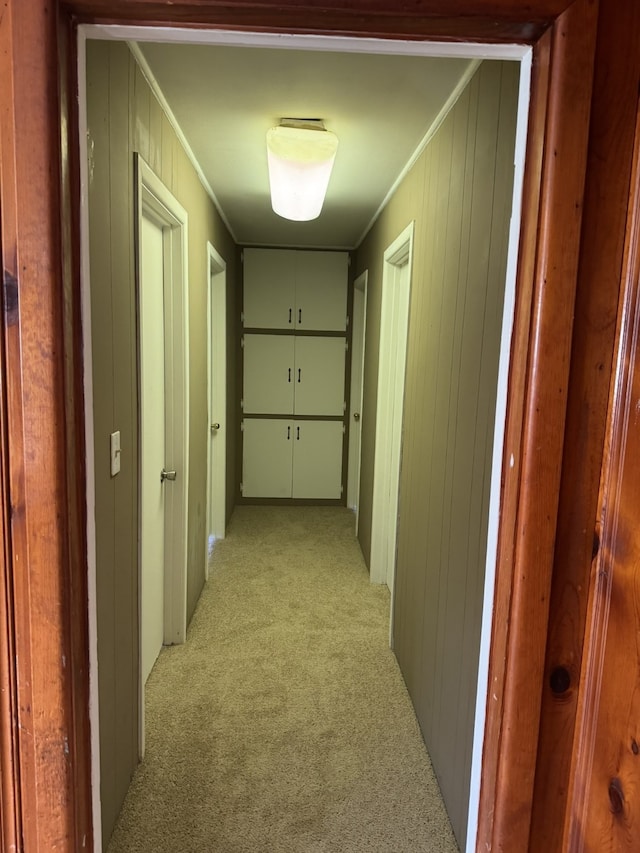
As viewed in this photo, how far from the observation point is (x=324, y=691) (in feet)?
7.63

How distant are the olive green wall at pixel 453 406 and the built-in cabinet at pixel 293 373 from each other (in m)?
2.24

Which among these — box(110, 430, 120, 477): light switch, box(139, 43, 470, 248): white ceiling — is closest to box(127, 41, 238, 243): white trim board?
box(139, 43, 470, 248): white ceiling

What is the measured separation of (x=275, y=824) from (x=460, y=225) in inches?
79.0

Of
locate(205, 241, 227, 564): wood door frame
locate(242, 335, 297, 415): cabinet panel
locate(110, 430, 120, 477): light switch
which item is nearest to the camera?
locate(110, 430, 120, 477): light switch

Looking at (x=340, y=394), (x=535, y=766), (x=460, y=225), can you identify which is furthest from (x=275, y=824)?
(x=340, y=394)

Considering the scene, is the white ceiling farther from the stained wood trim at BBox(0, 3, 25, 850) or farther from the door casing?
the door casing

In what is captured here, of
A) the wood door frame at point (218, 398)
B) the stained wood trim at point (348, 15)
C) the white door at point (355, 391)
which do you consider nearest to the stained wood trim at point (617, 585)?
the stained wood trim at point (348, 15)

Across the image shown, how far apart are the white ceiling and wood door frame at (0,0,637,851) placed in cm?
98

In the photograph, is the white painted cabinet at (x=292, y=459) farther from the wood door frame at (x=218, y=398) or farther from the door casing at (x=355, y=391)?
the wood door frame at (x=218, y=398)

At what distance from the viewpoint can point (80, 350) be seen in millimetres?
823

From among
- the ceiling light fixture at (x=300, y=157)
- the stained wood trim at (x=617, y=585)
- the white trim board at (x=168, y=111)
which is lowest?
the stained wood trim at (x=617, y=585)

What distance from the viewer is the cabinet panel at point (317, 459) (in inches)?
194

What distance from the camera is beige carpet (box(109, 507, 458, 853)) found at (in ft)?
5.41

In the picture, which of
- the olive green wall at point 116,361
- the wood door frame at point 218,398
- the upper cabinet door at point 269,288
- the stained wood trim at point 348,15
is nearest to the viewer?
the stained wood trim at point 348,15
